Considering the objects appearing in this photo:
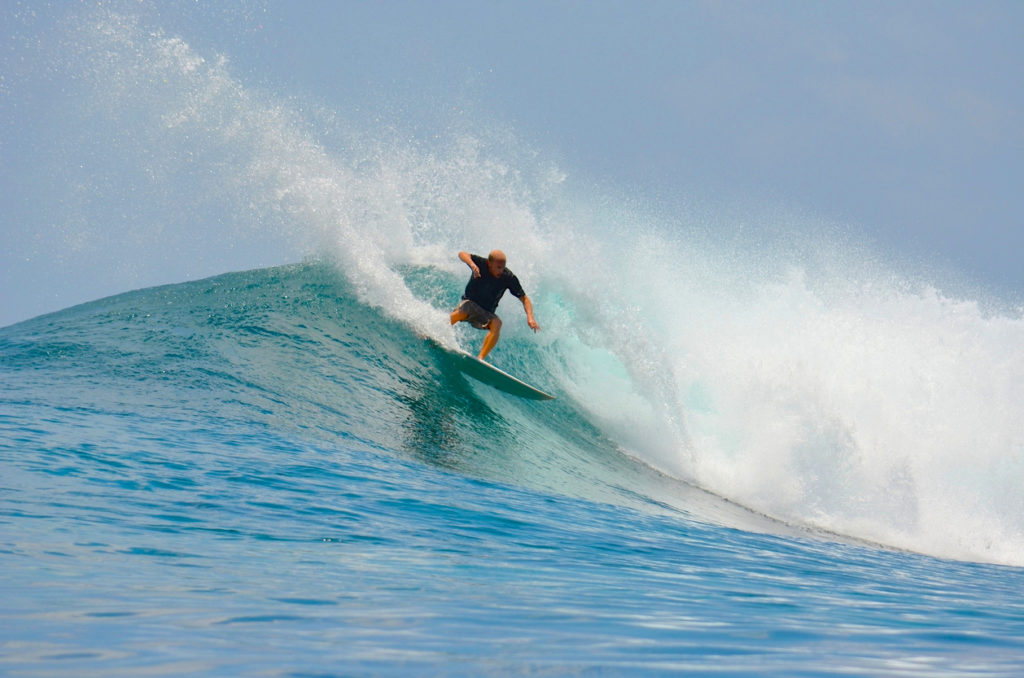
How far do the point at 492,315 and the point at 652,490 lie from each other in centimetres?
288

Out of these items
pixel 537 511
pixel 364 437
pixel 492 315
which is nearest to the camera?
pixel 537 511

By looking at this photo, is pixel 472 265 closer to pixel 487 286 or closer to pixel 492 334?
pixel 487 286

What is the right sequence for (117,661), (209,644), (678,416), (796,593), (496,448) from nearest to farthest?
(117,661) < (209,644) < (796,593) < (496,448) < (678,416)

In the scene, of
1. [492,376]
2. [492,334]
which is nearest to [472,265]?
[492,334]

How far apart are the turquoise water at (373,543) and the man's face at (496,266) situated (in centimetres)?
138

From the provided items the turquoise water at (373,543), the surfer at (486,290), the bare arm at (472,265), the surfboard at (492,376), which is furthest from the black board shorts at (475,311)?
the turquoise water at (373,543)

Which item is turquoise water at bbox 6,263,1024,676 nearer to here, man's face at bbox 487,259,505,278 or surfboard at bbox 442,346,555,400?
surfboard at bbox 442,346,555,400

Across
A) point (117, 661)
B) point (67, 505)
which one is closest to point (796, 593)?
point (117, 661)

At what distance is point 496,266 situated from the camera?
32.1ft

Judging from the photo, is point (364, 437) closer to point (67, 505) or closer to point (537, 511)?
point (537, 511)

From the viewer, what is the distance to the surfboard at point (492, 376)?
10008mm

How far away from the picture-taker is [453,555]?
4.27 metres

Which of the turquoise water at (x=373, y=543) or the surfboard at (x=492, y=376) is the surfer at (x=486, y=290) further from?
the turquoise water at (x=373, y=543)

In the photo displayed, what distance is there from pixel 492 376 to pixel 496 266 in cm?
138
